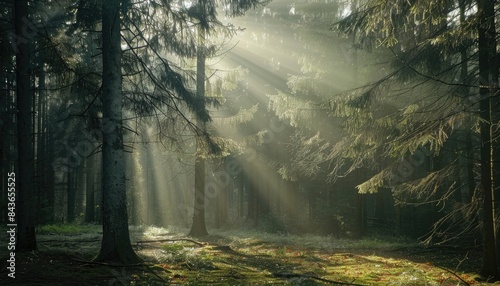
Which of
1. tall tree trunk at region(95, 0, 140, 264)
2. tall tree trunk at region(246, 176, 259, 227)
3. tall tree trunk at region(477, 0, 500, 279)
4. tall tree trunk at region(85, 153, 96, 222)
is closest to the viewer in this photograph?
tall tree trunk at region(477, 0, 500, 279)

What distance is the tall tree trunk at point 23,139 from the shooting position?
31.2ft

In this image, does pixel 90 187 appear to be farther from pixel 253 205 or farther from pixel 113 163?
pixel 113 163

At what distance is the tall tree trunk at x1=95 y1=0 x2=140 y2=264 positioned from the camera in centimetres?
863

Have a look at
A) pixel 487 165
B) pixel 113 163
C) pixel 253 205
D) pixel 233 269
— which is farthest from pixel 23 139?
pixel 253 205

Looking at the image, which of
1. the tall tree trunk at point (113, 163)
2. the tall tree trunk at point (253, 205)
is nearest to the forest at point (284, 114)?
the tall tree trunk at point (113, 163)

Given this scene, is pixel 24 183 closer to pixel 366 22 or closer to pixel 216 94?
pixel 366 22

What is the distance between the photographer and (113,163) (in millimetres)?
8750

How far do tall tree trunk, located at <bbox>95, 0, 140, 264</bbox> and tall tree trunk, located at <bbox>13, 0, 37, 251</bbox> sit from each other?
7.70 feet

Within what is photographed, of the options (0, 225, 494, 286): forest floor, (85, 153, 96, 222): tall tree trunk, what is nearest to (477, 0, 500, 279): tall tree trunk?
(0, 225, 494, 286): forest floor

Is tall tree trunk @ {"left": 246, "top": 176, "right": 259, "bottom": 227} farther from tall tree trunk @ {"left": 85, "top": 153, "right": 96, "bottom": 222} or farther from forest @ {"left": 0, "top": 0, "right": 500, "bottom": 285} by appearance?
tall tree trunk @ {"left": 85, "top": 153, "right": 96, "bottom": 222}

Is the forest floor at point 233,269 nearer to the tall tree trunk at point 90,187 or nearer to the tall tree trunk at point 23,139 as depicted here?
the tall tree trunk at point 23,139

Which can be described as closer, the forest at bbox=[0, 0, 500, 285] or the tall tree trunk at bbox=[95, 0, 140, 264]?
the forest at bbox=[0, 0, 500, 285]

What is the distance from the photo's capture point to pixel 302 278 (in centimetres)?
816

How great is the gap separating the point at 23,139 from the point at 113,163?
9.51 ft
